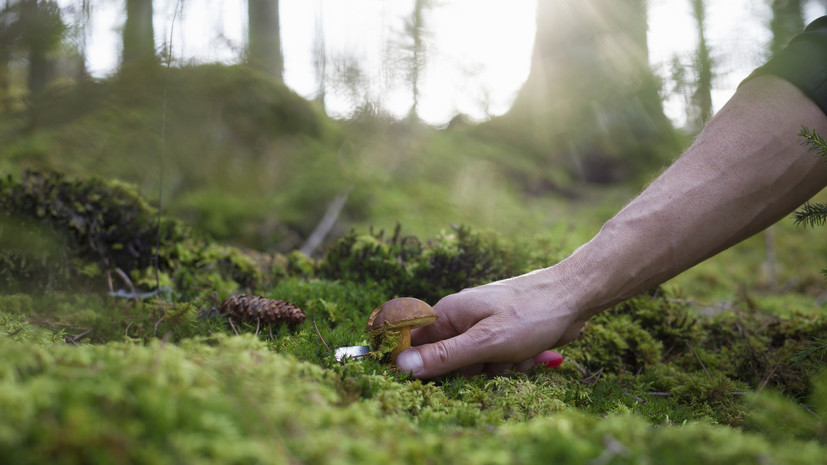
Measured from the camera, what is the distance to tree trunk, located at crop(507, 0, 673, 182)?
28.5 feet

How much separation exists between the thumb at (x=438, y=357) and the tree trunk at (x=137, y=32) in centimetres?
377

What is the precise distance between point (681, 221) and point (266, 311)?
2.26m

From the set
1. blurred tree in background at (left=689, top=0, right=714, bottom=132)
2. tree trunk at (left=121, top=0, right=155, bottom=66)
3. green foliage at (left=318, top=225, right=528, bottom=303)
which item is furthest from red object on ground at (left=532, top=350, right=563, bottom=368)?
blurred tree in background at (left=689, top=0, right=714, bottom=132)

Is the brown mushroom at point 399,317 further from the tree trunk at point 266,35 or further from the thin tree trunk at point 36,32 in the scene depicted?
the tree trunk at point 266,35

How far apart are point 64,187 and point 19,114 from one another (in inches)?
63.0

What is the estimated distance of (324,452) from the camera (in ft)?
3.02

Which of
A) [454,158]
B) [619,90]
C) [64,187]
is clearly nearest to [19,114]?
[64,187]

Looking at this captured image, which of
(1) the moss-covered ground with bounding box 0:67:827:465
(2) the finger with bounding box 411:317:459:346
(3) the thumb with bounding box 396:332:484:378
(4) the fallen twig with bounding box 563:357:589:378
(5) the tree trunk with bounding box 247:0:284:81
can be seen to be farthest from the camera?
(5) the tree trunk with bounding box 247:0:284:81

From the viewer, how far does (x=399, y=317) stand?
1.98 metres

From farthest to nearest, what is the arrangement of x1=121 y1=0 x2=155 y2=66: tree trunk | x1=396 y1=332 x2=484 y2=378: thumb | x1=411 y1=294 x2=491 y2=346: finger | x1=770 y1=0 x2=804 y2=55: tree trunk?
x1=770 y1=0 x2=804 y2=55: tree trunk → x1=121 y1=0 x2=155 y2=66: tree trunk → x1=411 y1=294 x2=491 y2=346: finger → x1=396 y1=332 x2=484 y2=378: thumb

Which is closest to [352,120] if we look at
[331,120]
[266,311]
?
[331,120]

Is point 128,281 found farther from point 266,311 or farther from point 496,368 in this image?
point 496,368

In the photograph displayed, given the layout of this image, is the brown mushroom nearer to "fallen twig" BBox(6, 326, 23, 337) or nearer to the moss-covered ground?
the moss-covered ground

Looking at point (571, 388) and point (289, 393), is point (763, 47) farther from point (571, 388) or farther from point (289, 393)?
point (289, 393)
